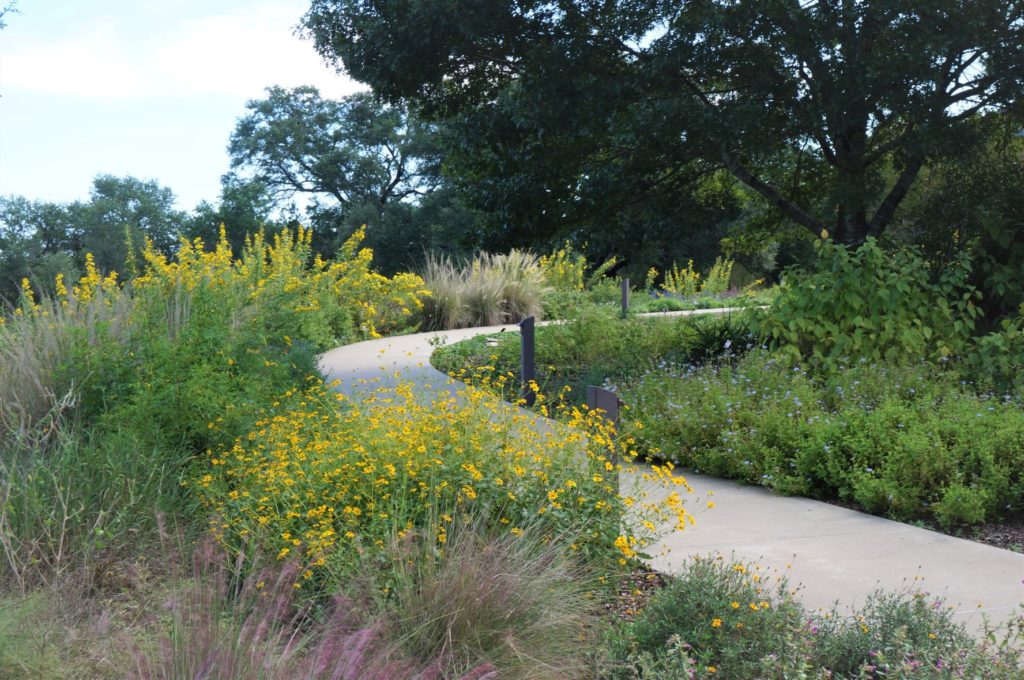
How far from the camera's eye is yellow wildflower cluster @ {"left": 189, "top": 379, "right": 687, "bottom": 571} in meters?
4.41

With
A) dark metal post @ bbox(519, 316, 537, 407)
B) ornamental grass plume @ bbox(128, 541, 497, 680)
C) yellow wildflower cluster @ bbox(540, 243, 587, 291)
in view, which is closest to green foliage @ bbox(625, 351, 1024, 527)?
dark metal post @ bbox(519, 316, 537, 407)

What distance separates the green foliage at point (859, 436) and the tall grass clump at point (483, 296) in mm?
10566

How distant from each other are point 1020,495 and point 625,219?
339 inches

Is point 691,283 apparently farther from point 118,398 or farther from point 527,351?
point 118,398

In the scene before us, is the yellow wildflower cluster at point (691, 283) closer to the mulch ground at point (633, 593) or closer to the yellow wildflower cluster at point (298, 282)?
the yellow wildflower cluster at point (298, 282)

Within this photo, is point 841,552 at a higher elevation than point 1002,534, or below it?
higher

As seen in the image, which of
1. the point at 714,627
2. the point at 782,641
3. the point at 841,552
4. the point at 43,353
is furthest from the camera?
the point at 43,353

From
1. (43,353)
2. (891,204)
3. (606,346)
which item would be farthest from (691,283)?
(43,353)

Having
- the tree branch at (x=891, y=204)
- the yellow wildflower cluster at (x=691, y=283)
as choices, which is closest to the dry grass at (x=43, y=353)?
the tree branch at (x=891, y=204)

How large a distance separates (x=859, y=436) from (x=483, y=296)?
13634 mm

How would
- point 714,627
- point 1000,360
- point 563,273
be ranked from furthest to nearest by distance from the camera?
point 563,273
point 1000,360
point 714,627

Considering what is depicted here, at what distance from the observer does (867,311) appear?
991 cm

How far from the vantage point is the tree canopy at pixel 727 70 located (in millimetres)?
10930

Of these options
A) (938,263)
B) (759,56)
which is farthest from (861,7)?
(938,263)
